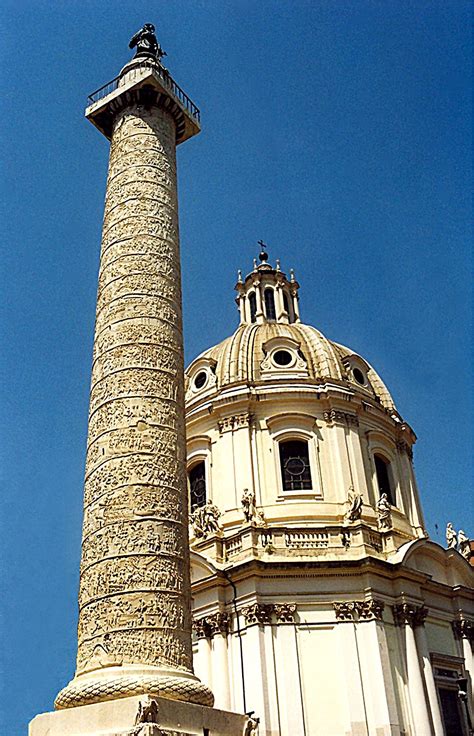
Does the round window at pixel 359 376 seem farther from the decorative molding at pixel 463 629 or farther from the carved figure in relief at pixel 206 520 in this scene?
the decorative molding at pixel 463 629

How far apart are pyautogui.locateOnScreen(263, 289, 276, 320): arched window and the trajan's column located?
21.7 meters

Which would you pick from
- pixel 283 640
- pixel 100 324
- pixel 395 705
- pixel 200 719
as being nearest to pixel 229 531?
pixel 283 640

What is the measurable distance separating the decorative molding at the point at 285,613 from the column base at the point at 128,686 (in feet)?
45.5

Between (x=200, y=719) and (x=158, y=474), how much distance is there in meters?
3.82

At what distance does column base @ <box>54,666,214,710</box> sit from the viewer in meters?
10.9

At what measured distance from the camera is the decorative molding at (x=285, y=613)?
25047 mm

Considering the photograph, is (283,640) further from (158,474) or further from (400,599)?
(158,474)

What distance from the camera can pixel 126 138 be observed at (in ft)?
54.9

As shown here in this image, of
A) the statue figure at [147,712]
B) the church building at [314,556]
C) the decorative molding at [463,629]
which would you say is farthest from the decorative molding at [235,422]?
the statue figure at [147,712]

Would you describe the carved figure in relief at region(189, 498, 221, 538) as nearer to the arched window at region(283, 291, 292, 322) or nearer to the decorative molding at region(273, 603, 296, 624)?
the decorative molding at region(273, 603, 296, 624)

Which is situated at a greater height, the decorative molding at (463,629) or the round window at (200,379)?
the round window at (200,379)

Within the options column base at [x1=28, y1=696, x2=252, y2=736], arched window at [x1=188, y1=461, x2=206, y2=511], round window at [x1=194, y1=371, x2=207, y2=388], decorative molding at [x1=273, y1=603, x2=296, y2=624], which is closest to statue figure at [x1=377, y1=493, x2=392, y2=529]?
decorative molding at [x1=273, y1=603, x2=296, y2=624]

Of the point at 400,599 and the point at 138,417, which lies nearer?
the point at 138,417

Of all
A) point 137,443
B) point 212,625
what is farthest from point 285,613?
point 137,443
